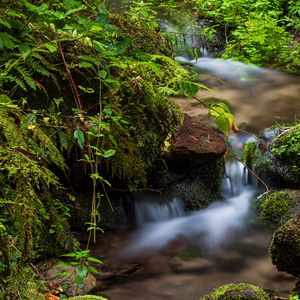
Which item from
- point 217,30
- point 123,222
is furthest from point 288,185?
point 217,30

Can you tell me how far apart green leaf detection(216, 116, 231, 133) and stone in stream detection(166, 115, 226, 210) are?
2.13 metres

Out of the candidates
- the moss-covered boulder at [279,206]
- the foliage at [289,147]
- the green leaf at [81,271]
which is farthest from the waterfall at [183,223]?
the green leaf at [81,271]

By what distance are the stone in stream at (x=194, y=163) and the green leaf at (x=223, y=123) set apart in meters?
2.13

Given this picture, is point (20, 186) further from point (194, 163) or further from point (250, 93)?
point (250, 93)

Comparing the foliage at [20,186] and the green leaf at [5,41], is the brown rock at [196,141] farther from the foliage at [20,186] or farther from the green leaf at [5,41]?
the green leaf at [5,41]

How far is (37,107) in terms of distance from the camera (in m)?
3.08

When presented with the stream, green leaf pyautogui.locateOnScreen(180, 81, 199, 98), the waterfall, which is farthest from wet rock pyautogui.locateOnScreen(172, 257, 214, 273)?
green leaf pyautogui.locateOnScreen(180, 81, 199, 98)

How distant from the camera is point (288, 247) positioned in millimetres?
3547

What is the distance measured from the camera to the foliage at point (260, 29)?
9.63 metres

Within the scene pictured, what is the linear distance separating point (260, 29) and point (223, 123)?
7.83m

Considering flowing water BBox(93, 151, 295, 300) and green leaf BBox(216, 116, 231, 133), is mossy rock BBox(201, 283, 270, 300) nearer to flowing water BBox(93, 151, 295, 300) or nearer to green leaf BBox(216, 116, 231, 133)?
flowing water BBox(93, 151, 295, 300)

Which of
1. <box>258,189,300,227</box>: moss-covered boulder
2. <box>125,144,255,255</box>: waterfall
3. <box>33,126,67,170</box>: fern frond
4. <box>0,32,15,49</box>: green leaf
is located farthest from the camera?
<box>258,189,300,227</box>: moss-covered boulder

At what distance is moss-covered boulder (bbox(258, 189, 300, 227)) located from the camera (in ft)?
16.6

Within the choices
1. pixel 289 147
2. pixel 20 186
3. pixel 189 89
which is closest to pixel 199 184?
pixel 289 147
